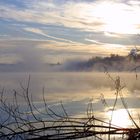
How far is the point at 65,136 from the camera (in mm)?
3725

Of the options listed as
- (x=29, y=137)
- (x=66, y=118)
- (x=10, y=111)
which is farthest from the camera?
(x=10, y=111)

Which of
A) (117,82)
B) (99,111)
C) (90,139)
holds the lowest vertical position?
(99,111)

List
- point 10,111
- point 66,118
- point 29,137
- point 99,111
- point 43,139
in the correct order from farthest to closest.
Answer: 1. point 99,111
2. point 10,111
3. point 66,118
4. point 29,137
5. point 43,139

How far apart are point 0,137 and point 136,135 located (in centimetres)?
120

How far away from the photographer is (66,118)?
4.30m

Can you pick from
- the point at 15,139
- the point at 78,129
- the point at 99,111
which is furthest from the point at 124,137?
the point at 99,111

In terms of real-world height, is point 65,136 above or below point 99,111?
above

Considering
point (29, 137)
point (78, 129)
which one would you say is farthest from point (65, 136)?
point (29, 137)

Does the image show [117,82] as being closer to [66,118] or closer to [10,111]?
[66,118]

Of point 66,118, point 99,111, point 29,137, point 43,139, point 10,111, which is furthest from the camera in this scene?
point 99,111

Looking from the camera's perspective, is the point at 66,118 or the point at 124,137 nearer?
the point at 124,137

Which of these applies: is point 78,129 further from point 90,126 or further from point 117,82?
point 117,82

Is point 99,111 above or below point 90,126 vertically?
below

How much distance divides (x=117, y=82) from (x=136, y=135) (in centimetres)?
105
